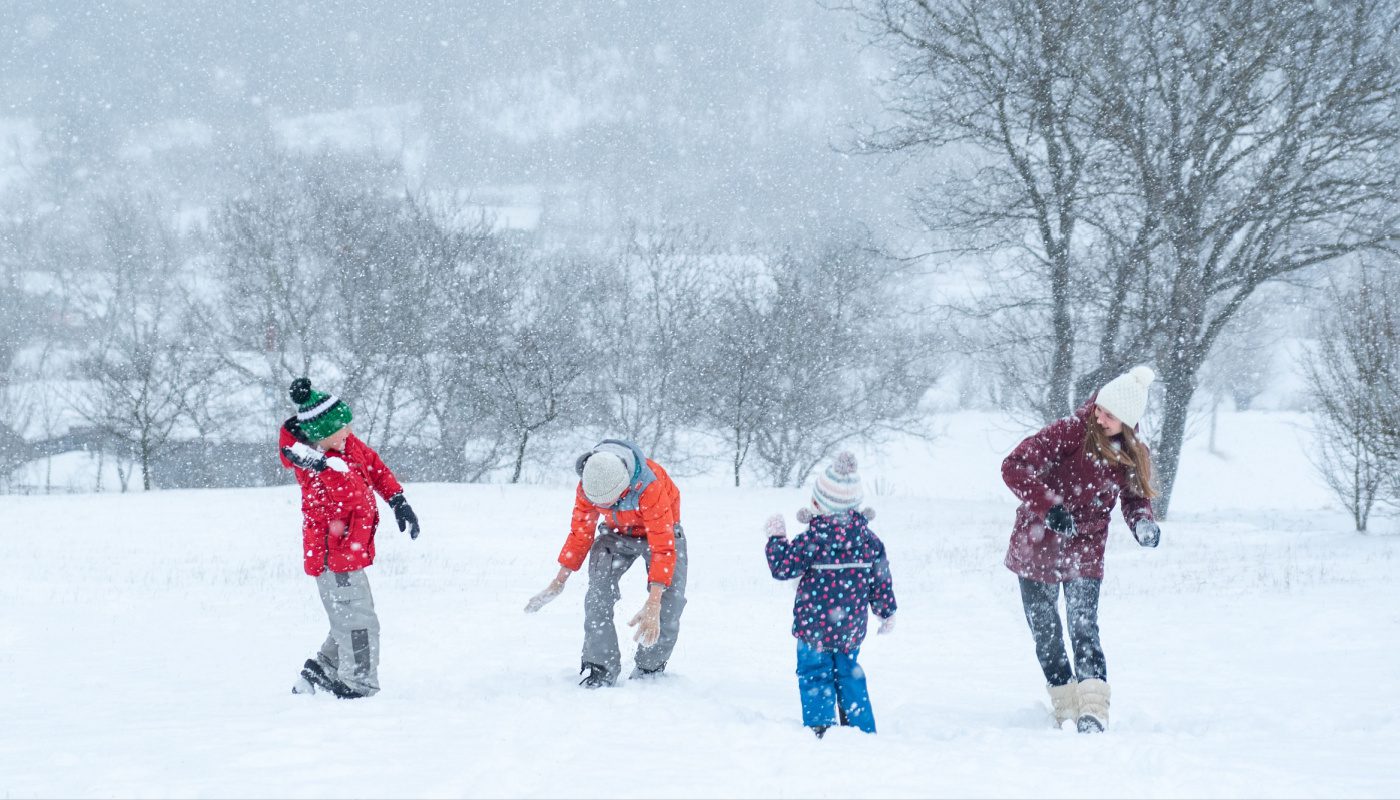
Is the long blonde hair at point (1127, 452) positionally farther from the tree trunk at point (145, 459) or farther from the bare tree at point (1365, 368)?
the tree trunk at point (145, 459)

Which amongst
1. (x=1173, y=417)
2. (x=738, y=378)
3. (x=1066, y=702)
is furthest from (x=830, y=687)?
(x=738, y=378)

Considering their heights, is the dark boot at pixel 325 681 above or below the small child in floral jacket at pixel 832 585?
below

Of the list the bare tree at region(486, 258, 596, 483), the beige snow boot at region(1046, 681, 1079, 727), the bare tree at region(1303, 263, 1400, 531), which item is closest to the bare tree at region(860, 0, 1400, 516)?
the bare tree at region(1303, 263, 1400, 531)

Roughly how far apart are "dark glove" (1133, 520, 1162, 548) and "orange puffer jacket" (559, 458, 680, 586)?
7.46 ft

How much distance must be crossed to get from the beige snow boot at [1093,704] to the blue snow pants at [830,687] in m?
0.97

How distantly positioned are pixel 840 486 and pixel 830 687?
37.3 inches

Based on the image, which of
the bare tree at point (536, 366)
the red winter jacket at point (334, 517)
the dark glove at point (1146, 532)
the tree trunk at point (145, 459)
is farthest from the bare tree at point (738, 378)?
the dark glove at point (1146, 532)

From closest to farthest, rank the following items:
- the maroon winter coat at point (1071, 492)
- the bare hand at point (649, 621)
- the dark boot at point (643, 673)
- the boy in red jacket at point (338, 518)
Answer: the maroon winter coat at point (1071, 492) < the boy in red jacket at point (338, 518) < the bare hand at point (649, 621) < the dark boot at point (643, 673)

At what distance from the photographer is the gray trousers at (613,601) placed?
5.11m

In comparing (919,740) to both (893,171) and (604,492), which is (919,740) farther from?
(893,171)

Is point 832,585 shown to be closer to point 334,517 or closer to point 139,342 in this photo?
point 334,517

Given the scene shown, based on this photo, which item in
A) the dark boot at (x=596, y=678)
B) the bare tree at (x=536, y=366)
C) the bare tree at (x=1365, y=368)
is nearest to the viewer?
the dark boot at (x=596, y=678)

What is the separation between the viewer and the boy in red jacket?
4.59 metres

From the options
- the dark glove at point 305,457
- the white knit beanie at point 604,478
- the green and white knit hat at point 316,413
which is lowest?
the white knit beanie at point 604,478
